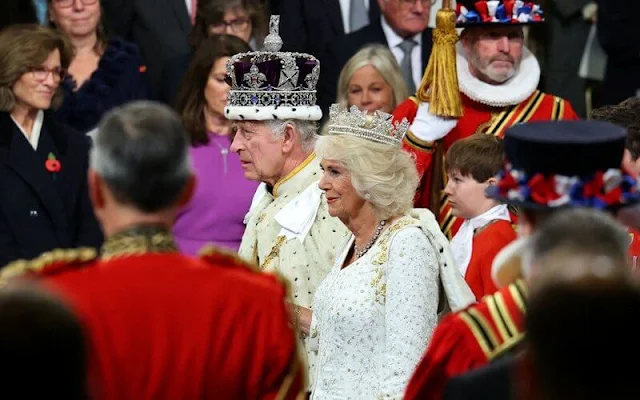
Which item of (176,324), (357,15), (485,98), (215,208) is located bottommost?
(215,208)

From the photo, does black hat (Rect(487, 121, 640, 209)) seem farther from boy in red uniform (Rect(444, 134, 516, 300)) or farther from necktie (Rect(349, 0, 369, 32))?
necktie (Rect(349, 0, 369, 32))

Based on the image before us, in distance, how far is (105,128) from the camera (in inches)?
154

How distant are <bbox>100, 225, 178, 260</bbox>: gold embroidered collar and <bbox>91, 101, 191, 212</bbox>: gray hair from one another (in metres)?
0.05

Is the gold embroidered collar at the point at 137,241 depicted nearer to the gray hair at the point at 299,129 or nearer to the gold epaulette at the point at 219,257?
the gold epaulette at the point at 219,257

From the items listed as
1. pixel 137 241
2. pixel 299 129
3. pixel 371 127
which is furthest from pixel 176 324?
pixel 299 129

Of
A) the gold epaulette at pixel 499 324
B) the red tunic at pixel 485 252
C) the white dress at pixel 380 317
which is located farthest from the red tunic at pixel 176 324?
the red tunic at pixel 485 252

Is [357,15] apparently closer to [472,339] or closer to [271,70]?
[271,70]

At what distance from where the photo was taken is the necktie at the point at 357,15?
34.4 feet

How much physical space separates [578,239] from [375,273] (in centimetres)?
244

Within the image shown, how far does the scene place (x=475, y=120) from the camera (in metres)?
8.15

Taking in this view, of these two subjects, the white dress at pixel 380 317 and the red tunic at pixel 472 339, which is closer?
the red tunic at pixel 472 339

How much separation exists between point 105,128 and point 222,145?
4.58 m

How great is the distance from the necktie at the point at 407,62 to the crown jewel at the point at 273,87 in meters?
2.51

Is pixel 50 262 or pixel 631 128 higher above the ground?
pixel 50 262
